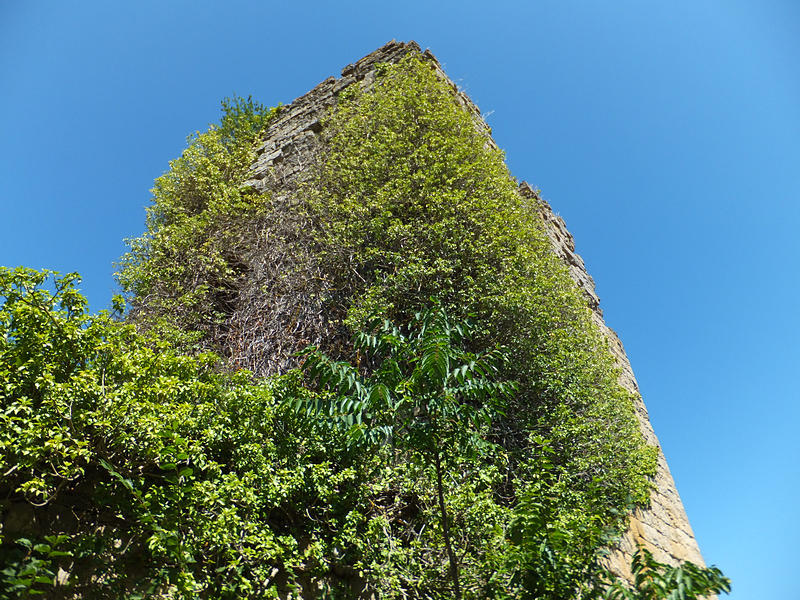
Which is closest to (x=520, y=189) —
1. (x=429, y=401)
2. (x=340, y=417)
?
(x=429, y=401)

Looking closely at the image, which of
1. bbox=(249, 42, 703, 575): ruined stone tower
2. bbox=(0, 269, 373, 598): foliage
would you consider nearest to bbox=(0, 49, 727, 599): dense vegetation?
bbox=(0, 269, 373, 598): foliage

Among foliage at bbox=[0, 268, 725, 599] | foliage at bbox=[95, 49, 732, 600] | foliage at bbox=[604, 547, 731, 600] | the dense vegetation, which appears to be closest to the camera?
→ foliage at bbox=[604, 547, 731, 600]

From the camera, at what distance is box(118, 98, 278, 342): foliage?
323 inches

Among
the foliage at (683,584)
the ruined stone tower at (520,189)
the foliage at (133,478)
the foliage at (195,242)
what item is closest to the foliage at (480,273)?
the ruined stone tower at (520,189)

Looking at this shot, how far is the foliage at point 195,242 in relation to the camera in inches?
323

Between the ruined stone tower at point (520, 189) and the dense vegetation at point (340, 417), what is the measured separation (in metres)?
1.48

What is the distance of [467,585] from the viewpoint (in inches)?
165

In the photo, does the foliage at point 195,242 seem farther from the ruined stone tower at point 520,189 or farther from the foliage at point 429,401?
the foliage at point 429,401

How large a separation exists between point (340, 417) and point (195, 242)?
256 inches

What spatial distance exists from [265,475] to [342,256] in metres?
4.20

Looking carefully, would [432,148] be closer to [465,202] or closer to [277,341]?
[465,202]

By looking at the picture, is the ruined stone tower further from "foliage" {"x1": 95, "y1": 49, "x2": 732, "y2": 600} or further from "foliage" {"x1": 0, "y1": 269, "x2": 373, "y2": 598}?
"foliage" {"x1": 0, "y1": 269, "x2": 373, "y2": 598}

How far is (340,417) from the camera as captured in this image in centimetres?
395

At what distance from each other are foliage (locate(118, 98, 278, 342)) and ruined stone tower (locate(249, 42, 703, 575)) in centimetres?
82
